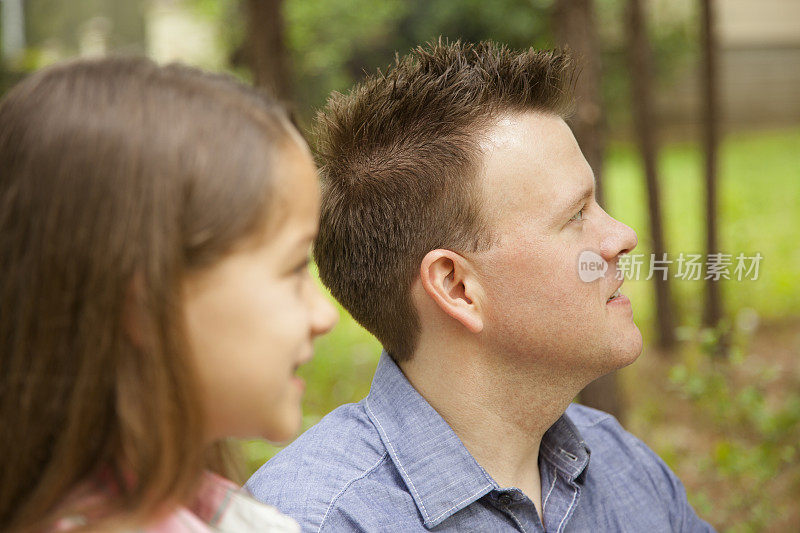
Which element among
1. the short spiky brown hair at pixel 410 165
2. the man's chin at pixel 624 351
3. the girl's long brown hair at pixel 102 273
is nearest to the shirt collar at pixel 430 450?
the short spiky brown hair at pixel 410 165

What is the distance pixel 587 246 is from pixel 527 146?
0.86ft

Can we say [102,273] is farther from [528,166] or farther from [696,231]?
[696,231]

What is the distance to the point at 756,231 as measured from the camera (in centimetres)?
932

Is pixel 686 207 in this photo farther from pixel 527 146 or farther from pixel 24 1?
pixel 527 146

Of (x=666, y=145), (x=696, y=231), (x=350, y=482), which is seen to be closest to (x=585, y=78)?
(x=350, y=482)

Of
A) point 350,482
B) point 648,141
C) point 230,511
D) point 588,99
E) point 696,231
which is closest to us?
point 230,511

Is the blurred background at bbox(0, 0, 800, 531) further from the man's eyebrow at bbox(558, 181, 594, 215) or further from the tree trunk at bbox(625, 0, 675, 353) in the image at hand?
the man's eyebrow at bbox(558, 181, 594, 215)

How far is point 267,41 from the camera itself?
470 centimetres

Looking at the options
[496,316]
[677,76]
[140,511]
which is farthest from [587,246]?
[677,76]

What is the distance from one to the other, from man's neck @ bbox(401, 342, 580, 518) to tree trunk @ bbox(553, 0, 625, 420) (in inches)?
89.7

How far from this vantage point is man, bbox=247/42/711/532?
67.3 inches

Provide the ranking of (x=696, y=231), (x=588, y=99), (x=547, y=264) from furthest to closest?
(x=696, y=231) < (x=588, y=99) < (x=547, y=264)

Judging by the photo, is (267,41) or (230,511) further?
(267,41)

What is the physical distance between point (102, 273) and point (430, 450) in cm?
96
